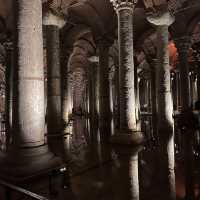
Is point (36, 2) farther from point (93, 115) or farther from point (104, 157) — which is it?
point (93, 115)

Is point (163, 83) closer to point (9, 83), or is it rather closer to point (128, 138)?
point (128, 138)

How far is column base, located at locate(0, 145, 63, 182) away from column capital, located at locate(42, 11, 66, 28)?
252 inches

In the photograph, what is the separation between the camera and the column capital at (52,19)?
8828mm

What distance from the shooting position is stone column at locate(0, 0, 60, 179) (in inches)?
151

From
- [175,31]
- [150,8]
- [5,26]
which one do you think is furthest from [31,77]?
[175,31]

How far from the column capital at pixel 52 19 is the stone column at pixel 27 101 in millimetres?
4986

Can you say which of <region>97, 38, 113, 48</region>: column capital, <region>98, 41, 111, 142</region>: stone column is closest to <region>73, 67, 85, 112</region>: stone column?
<region>97, 38, 113, 48</region>: column capital

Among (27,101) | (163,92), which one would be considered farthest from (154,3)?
(27,101)

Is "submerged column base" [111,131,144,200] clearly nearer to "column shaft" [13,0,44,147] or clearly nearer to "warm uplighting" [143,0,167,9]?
"column shaft" [13,0,44,147]

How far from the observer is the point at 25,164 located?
147 inches

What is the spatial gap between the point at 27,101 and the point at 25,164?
3.55 feet

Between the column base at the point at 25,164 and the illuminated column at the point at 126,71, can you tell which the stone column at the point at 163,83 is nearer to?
the illuminated column at the point at 126,71

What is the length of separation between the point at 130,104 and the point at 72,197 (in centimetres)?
489

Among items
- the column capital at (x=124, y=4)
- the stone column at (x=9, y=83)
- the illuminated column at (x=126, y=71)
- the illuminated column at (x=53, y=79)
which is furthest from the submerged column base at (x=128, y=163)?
the stone column at (x=9, y=83)
